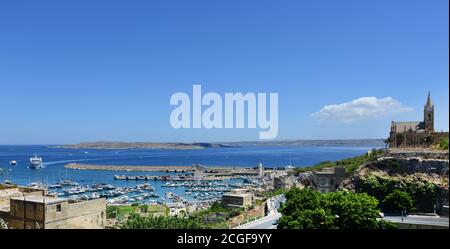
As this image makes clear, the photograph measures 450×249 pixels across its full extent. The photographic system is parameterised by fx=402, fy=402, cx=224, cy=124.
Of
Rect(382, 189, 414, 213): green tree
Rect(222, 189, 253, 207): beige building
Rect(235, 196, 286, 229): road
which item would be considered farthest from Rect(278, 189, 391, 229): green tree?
Rect(222, 189, 253, 207): beige building

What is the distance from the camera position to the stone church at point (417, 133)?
2148 centimetres

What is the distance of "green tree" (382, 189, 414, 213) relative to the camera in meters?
14.9

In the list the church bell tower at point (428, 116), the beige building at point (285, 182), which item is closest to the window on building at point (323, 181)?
the beige building at point (285, 182)

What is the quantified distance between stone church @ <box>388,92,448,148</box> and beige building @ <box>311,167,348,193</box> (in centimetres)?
549

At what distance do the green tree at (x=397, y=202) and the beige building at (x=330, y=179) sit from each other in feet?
13.6

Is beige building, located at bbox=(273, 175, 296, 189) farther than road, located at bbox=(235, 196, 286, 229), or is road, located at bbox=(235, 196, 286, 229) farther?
beige building, located at bbox=(273, 175, 296, 189)

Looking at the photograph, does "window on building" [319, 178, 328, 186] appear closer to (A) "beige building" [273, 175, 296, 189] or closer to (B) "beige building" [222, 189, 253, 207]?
(B) "beige building" [222, 189, 253, 207]

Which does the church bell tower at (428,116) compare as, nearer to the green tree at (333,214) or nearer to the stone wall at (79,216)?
the green tree at (333,214)

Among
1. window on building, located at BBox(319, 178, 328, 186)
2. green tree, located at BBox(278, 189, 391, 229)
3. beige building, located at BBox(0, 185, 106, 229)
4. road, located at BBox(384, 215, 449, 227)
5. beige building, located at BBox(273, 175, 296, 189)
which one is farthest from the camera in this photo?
beige building, located at BBox(273, 175, 296, 189)
